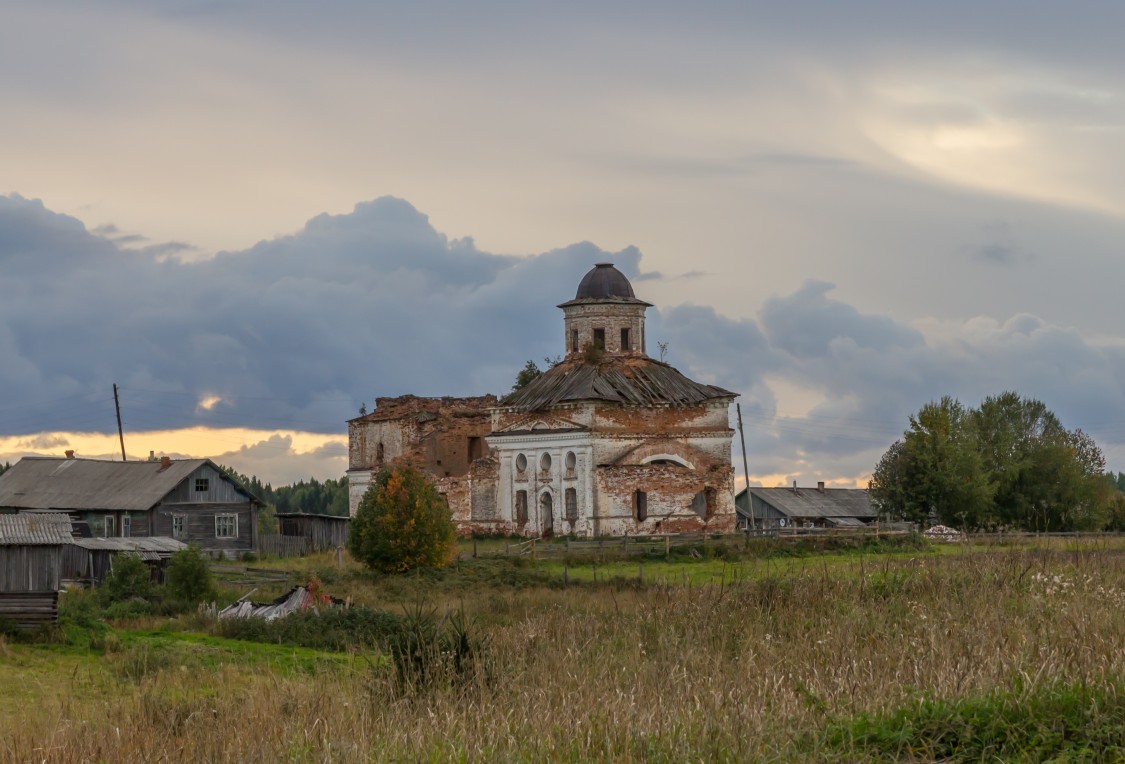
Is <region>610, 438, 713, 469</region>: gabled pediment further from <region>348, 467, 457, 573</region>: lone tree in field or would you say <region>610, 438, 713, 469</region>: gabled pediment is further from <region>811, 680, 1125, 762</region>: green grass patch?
<region>811, 680, 1125, 762</region>: green grass patch

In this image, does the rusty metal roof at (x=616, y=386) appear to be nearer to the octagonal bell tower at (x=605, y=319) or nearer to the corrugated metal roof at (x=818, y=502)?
the octagonal bell tower at (x=605, y=319)

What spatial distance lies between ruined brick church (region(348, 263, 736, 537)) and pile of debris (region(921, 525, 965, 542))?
6.12 metres

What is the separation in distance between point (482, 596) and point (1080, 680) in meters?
18.6

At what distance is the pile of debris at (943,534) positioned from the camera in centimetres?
4094

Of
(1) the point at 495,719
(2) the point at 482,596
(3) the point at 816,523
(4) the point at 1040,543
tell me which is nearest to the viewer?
(1) the point at 495,719

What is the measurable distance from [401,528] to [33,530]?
33.0 feet

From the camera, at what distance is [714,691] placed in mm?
10664

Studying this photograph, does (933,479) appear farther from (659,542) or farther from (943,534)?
(659,542)

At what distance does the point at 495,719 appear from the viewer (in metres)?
10.6

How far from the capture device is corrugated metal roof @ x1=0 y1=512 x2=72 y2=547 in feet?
81.2

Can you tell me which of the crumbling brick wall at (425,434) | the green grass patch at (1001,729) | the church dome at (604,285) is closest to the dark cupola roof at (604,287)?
the church dome at (604,285)

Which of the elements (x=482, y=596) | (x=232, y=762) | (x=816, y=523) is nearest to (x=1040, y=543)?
(x=482, y=596)

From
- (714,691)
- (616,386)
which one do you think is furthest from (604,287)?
(714,691)

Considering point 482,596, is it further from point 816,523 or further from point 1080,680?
point 816,523
